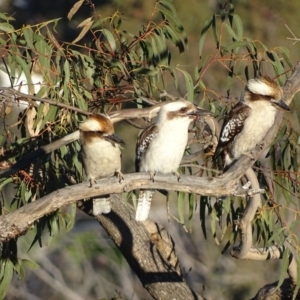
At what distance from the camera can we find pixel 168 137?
385cm

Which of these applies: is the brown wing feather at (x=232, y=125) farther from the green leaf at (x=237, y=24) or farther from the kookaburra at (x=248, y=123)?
the green leaf at (x=237, y=24)

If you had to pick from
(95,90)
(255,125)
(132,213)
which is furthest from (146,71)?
(132,213)

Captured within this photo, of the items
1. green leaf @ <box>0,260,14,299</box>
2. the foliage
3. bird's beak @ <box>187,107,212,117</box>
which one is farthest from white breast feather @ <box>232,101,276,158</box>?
green leaf @ <box>0,260,14,299</box>

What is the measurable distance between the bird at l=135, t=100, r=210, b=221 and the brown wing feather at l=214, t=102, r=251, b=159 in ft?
0.87

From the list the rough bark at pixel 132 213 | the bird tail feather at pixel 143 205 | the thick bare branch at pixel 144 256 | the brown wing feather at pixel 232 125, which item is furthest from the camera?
the thick bare branch at pixel 144 256

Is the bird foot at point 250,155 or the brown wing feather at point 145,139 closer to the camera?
the bird foot at point 250,155

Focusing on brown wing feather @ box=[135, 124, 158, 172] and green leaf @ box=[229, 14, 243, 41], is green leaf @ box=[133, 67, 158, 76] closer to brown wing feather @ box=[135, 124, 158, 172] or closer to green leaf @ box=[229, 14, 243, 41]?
brown wing feather @ box=[135, 124, 158, 172]

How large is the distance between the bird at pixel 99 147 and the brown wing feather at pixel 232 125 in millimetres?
492

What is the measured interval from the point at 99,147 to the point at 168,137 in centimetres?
30

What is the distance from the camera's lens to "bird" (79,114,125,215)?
376 centimetres

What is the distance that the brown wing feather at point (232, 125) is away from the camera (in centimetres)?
409

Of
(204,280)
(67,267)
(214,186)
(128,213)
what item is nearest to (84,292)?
(67,267)

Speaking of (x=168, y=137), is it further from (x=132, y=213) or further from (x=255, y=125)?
(x=132, y=213)

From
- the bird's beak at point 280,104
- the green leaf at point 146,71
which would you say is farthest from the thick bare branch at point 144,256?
the bird's beak at point 280,104
